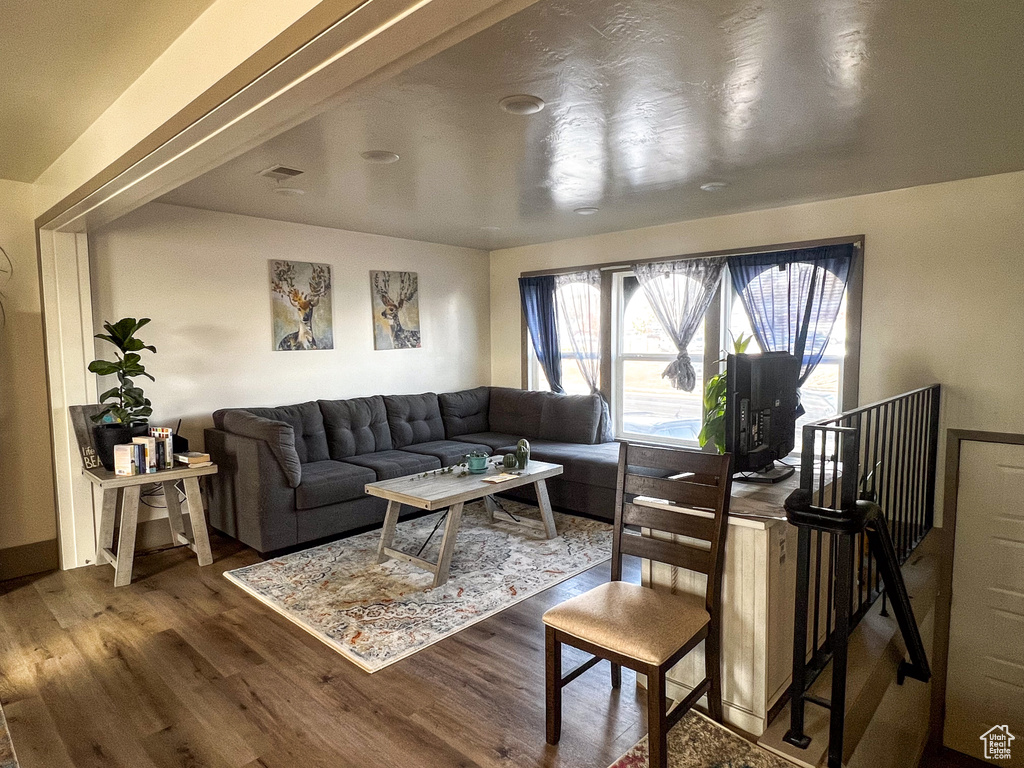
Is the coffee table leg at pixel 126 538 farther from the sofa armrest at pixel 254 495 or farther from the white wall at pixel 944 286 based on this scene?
the white wall at pixel 944 286

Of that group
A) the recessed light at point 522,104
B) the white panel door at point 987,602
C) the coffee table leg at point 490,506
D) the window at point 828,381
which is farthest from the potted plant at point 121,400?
the white panel door at point 987,602

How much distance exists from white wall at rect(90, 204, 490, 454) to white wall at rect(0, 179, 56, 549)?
358 millimetres

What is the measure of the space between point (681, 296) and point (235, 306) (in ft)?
12.0

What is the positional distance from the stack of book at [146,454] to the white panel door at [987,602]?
506 centimetres

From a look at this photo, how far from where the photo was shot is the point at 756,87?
7.64 ft

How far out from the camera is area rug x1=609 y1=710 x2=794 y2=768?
1.96 m

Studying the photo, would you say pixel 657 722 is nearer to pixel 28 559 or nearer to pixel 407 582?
pixel 407 582

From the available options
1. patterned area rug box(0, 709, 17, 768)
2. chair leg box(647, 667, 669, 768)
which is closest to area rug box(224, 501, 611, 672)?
patterned area rug box(0, 709, 17, 768)

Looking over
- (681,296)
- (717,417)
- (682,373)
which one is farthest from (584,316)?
(717,417)

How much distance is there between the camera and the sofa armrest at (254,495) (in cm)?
381

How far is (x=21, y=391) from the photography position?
146 inches

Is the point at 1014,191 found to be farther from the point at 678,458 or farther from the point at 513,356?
the point at 513,356

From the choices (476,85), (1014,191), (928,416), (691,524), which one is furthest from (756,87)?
(928,416)

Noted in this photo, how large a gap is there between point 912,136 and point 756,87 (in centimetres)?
116
